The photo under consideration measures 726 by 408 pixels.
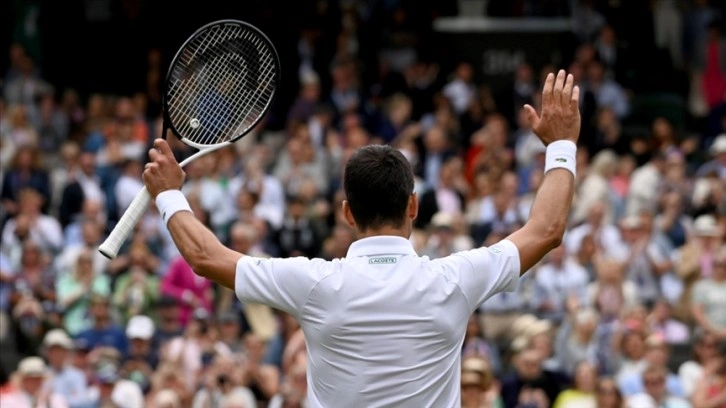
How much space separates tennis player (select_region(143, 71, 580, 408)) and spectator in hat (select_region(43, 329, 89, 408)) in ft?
27.9

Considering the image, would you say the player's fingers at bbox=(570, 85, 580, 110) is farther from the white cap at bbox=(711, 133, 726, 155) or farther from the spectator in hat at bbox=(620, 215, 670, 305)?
the white cap at bbox=(711, 133, 726, 155)

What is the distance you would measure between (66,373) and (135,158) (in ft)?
13.4

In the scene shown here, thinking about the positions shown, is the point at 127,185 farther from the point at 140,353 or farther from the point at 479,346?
the point at 479,346

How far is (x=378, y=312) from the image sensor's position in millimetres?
4938

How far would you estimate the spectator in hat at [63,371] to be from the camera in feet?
43.7

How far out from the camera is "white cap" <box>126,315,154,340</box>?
13867mm

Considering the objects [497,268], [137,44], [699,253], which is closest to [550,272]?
[699,253]

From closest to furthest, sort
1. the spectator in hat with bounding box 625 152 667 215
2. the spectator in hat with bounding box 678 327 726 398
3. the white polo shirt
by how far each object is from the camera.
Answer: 1. the white polo shirt
2. the spectator in hat with bounding box 678 327 726 398
3. the spectator in hat with bounding box 625 152 667 215

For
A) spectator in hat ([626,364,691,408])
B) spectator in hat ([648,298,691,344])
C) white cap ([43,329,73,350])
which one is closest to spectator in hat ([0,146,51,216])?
white cap ([43,329,73,350])

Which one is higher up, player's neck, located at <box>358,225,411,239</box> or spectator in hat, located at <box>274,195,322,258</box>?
player's neck, located at <box>358,225,411,239</box>

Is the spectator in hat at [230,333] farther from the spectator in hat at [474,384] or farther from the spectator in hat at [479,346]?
the spectator in hat at [474,384]

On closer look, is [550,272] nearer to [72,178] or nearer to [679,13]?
[72,178]

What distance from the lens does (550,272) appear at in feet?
51.2

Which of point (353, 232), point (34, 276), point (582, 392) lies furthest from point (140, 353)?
point (582, 392)
